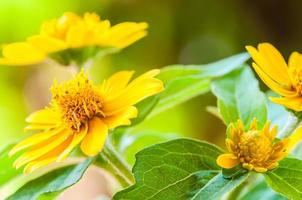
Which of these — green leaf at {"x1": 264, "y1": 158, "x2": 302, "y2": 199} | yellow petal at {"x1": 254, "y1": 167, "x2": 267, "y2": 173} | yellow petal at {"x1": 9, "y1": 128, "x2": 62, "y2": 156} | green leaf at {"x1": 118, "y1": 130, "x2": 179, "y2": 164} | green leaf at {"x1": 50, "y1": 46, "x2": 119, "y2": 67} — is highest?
green leaf at {"x1": 50, "y1": 46, "x2": 119, "y2": 67}

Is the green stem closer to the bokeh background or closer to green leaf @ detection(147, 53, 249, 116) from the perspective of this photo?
green leaf @ detection(147, 53, 249, 116)

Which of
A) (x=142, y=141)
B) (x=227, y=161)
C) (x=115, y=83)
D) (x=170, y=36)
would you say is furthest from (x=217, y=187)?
(x=170, y=36)

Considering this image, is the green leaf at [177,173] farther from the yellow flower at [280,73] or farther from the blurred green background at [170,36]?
the blurred green background at [170,36]

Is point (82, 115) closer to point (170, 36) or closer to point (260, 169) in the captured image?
point (260, 169)

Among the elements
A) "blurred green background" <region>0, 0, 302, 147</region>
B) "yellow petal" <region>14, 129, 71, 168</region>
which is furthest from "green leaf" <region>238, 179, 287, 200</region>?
"blurred green background" <region>0, 0, 302, 147</region>

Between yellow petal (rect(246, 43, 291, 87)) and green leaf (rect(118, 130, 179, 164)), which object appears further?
green leaf (rect(118, 130, 179, 164))

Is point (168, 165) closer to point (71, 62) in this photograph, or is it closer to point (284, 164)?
point (284, 164)

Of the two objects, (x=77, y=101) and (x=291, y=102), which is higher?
(x=77, y=101)

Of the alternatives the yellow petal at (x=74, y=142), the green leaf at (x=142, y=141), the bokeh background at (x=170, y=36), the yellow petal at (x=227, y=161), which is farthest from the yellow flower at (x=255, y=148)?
the bokeh background at (x=170, y=36)

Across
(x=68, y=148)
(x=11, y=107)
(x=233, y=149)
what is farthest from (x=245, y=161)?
(x=11, y=107)
